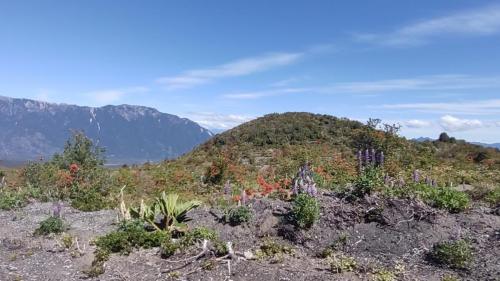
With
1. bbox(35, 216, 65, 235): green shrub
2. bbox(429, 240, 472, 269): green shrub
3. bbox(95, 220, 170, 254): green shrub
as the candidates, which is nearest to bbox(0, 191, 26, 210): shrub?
bbox(35, 216, 65, 235): green shrub

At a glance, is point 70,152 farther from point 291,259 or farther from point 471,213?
point 471,213

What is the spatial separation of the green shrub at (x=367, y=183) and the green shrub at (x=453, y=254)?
88.4 inches

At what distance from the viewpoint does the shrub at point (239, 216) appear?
9.45m

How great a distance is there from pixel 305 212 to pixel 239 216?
4.78ft

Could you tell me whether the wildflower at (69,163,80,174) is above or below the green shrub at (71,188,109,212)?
above

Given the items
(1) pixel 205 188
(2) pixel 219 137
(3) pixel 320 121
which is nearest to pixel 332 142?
(3) pixel 320 121

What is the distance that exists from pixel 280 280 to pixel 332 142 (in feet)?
102

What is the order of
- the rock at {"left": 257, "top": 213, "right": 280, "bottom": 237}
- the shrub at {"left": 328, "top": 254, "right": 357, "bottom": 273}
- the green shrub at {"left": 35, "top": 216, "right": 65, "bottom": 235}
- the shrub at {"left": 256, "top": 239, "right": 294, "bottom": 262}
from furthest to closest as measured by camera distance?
the green shrub at {"left": 35, "top": 216, "right": 65, "bottom": 235}, the rock at {"left": 257, "top": 213, "right": 280, "bottom": 237}, the shrub at {"left": 256, "top": 239, "right": 294, "bottom": 262}, the shrub at {"left": 328, "top": 254, "right": 357, "bottom": 273}

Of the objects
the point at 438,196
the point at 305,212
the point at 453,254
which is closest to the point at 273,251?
the point at 305,212

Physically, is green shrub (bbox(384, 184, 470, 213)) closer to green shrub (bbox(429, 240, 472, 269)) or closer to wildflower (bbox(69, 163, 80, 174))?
green shrub (bbox(429, 240, 472, 269))

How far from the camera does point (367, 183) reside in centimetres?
972

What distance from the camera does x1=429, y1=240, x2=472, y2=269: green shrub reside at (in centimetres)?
728

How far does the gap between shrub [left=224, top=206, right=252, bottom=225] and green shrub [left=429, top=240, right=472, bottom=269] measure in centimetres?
358

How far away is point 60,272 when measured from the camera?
790cm
